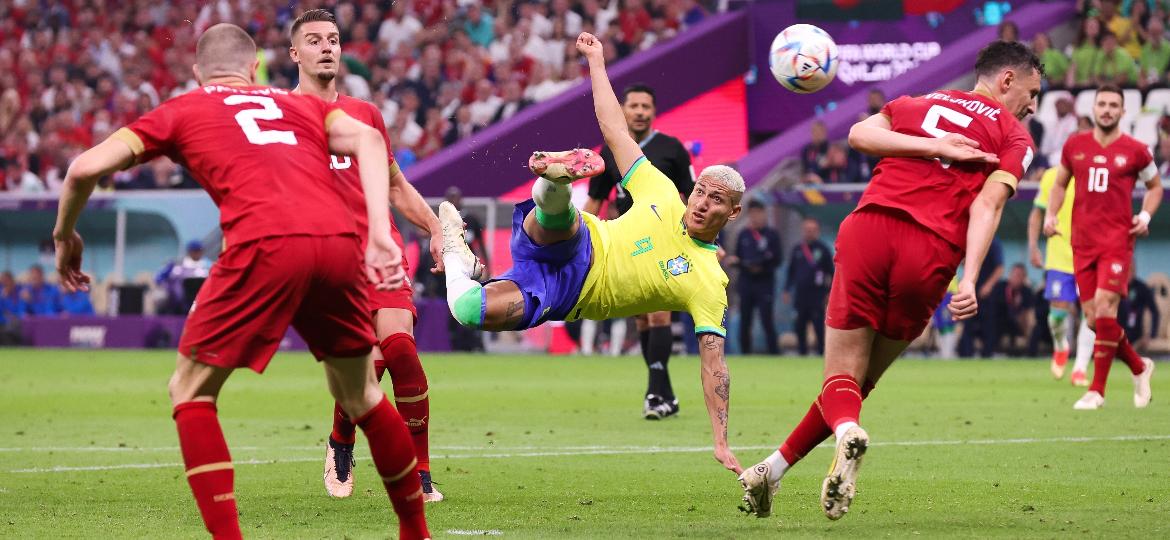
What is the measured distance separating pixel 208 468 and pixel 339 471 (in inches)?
94.7

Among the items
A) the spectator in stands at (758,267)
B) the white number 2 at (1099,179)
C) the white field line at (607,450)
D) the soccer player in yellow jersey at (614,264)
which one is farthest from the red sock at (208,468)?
the spectator in stands at (758,267)

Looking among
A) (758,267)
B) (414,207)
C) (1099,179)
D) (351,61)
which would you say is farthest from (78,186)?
(351,61)

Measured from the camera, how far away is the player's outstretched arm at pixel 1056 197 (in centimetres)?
1380

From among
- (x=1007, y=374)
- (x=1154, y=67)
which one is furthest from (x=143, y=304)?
(x=1154, y=67)

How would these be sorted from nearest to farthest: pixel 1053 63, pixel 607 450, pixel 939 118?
Answer: 1. pixel 939 118
2. pixel 607 450
3. pixel 1053 63

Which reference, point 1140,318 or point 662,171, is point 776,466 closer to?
point 662,171

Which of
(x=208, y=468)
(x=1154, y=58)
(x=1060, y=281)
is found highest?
(x=208, y=468)

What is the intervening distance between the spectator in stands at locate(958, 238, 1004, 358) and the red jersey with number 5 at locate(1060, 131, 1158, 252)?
24.1 ft

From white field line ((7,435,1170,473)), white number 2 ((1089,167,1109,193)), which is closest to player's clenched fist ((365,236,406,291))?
white field line ((7,435,1170,473))

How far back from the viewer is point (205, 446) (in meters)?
5.59

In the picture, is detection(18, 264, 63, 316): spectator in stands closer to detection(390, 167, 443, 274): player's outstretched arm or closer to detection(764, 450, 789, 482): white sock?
detection(390, 167, 443, 274): player's outstretched arm

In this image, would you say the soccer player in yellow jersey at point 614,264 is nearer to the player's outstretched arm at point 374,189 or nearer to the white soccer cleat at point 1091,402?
the player's outstretched arm at point 374,189

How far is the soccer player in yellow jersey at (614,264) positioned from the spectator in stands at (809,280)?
539 inches

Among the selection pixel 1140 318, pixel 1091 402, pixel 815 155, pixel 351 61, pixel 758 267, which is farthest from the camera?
pixel 351 61
